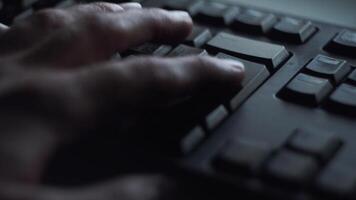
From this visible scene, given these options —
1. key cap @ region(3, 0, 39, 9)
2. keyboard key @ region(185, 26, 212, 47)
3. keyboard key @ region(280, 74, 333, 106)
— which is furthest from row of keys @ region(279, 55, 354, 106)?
key cap @ region(3, 0, 39, 9)

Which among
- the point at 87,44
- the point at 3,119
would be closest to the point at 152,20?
the point at 87,44

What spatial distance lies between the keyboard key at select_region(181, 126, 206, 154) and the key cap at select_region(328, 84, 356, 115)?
11 cm

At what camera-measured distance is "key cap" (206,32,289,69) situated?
1.85 feet

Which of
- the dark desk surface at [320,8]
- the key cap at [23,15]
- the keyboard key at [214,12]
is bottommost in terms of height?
the dark desk surface at [320,8]

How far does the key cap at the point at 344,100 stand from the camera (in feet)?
1.63

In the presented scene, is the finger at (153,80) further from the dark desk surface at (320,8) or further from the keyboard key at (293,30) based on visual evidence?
the dark desk surface at (320,8)

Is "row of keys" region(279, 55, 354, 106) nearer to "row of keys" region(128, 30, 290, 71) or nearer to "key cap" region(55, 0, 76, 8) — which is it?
"row of keys" region(128, 30, 290, 71)

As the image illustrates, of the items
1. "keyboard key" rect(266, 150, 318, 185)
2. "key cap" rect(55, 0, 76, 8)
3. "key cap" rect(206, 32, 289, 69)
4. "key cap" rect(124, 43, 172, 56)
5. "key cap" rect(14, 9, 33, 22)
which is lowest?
"key cap" rect(14, 9, 33, 22)

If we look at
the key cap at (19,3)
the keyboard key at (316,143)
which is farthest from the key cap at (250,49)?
the key cap at (19,3)

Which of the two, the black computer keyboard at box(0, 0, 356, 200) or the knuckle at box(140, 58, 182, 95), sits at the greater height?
the knuckle at box(140, 58, 182, 95)

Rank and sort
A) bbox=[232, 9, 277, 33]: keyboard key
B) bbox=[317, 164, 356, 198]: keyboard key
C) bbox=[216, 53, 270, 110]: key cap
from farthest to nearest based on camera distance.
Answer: bbox=[232, 9, 277, 33]: keyboard key < bbox=[216, 53, 270, 110]: key cap < bbox=[317, 164, 356, 198]: keyboard key

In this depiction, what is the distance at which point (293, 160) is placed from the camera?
0.43 metres

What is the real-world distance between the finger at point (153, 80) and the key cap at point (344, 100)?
Answer: 8 centimetres

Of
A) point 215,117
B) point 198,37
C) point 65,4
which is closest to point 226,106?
point 215,117
